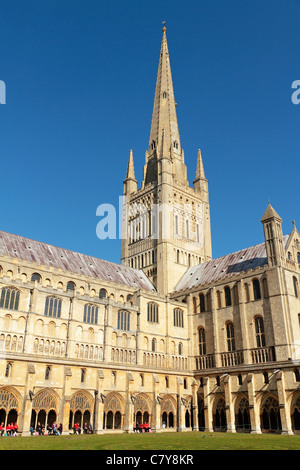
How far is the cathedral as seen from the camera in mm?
42438

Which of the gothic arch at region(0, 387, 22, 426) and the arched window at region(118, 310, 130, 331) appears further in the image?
the arched window at region(118, 310, 130, 331)

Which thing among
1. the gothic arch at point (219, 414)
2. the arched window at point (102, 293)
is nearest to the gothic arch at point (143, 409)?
the gothic arch at point (219, 414)

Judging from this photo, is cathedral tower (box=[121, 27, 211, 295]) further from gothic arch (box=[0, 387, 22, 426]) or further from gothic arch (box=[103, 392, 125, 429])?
gothic arch (box=[0, 387, 22, 426])

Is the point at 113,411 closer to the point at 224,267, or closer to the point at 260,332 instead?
the point at 260,332

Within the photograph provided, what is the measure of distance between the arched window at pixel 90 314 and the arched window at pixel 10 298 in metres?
8.25

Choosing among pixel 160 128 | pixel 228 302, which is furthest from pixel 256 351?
pixel 160 128

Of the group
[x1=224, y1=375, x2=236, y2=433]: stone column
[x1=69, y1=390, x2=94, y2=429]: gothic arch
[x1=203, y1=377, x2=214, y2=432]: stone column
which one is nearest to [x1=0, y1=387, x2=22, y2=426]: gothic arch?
[x1=69, y1=390, x2=94, y2=429]: gothic arch

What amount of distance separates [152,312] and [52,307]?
50.6 ft

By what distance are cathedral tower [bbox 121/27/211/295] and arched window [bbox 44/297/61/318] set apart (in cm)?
2199

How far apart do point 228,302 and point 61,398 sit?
24.7 metres

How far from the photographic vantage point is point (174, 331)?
57.5 m

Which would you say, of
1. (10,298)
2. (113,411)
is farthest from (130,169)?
(113,411)
